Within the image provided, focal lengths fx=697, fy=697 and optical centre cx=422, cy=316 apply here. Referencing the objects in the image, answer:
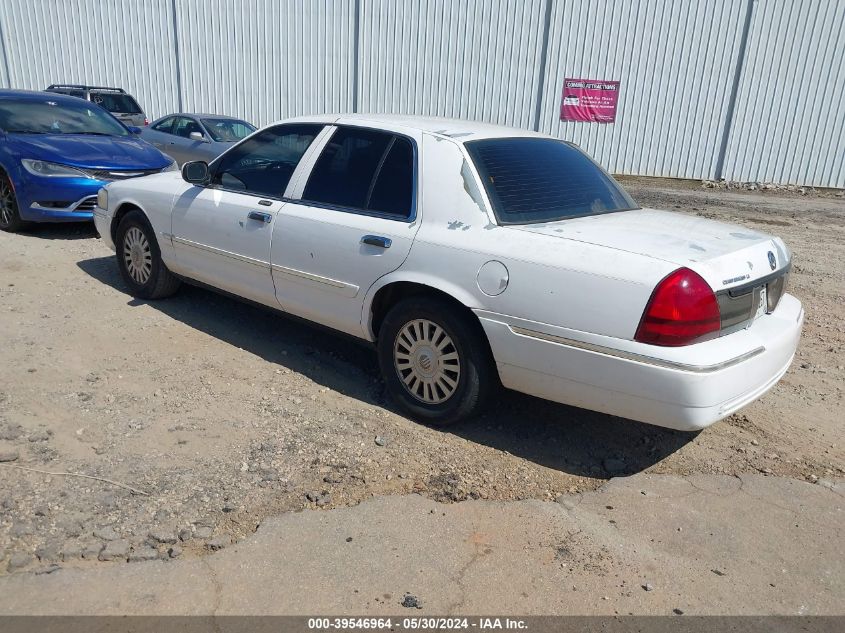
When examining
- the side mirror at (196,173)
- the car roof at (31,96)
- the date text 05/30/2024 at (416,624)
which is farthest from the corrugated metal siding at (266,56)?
the date text 05/30/2024 at (416,624)

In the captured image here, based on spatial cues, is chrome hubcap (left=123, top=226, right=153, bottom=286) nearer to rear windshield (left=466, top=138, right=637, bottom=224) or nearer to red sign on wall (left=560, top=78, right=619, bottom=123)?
rear windshield (left=466, top=138, right=637, bottom=224)

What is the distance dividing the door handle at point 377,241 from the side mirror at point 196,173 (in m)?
1.69

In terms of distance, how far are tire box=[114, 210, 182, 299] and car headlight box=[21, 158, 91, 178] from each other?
219cm

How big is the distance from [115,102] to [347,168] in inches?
560

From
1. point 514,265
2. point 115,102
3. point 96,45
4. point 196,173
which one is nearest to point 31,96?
point 196,173

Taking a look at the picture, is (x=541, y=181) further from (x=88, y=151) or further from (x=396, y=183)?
(x=88, y=151)

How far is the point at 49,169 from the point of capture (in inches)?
300

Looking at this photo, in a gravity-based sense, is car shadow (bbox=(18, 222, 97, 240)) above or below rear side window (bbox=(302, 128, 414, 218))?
below

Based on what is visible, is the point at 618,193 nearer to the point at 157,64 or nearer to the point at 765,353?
the point at 765,353

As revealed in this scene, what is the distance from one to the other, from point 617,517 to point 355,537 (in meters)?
1.22

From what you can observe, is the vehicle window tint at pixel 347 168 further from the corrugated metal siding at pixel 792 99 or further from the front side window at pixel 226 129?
the corrugated metal siding at pixel 792 99

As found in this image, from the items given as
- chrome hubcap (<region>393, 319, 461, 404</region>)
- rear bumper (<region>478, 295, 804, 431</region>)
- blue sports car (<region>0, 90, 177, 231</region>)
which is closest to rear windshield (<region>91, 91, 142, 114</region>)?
blue sports car (<region>0, 90, 177, 231</region>)

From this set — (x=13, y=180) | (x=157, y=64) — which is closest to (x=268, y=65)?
(x=157, y=64)

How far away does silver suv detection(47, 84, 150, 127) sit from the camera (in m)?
15.9
